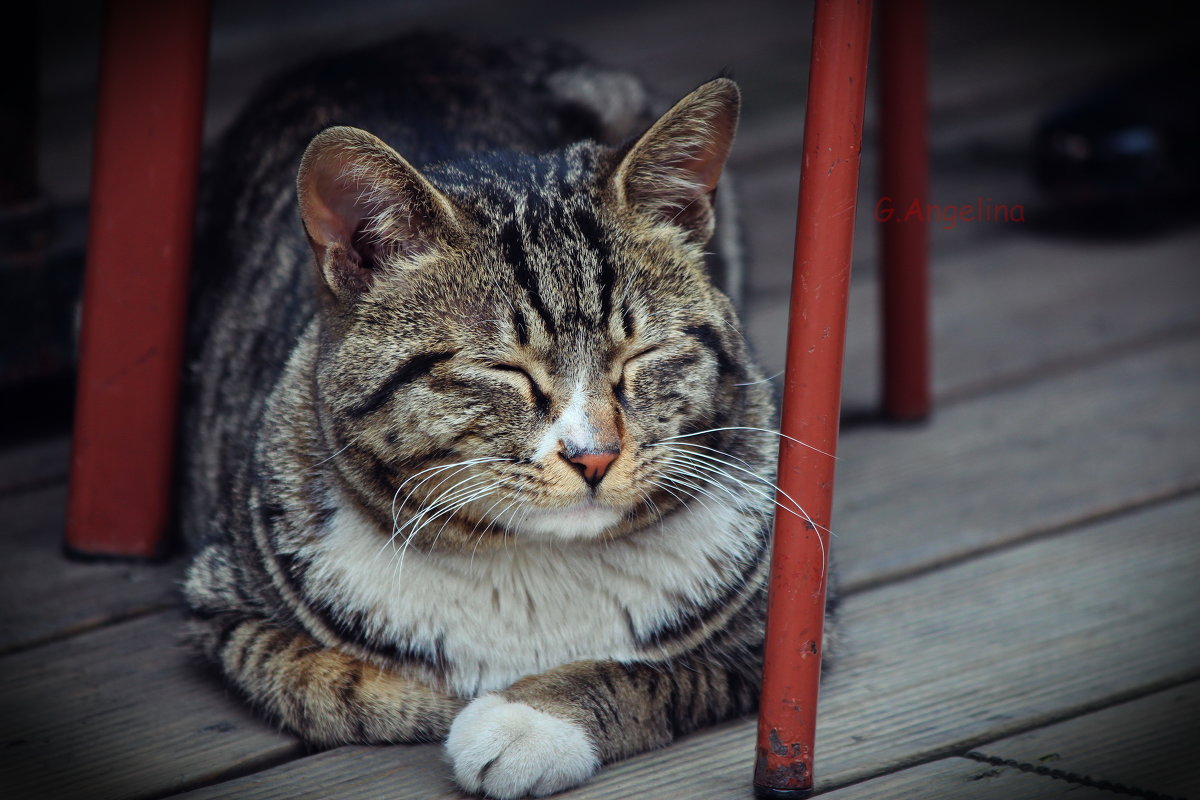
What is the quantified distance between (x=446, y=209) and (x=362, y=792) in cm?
69

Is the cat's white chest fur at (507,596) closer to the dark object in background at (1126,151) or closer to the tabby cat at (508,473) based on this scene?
the tabby cat at (508,473)

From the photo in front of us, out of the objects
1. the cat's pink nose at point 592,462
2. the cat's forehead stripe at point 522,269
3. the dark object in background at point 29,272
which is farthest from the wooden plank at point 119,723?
the dark object in background at point 29,272

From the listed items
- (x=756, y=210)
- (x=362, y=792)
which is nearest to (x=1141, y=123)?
(x=756, y=210)

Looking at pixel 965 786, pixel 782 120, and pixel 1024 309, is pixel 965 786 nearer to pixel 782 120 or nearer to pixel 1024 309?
pixel 1024 309

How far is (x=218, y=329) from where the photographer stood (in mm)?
2303

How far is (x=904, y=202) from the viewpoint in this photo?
247 cm

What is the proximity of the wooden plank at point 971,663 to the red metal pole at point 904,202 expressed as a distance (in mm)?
533

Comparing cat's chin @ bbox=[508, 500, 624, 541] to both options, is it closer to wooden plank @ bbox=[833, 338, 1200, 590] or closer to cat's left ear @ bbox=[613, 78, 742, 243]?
cat's left ear @ bbox=[613, 78, 742, 243]

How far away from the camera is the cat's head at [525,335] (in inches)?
58.2

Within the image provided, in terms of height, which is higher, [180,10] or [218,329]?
[180,10]

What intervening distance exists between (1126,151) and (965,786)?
7.47ft

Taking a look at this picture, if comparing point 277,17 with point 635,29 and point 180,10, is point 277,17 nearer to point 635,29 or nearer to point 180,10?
point 635,29

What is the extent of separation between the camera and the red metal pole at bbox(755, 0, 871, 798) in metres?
1.26
